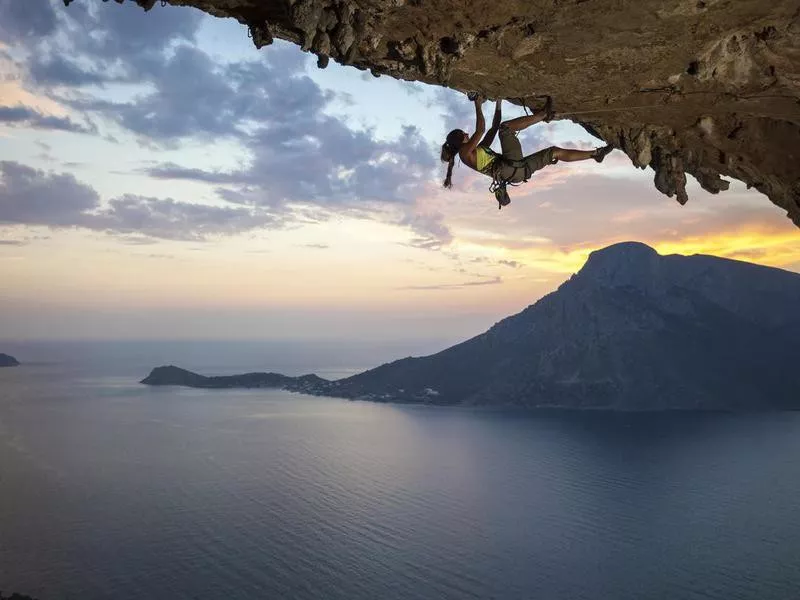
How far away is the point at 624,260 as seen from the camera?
15075cm

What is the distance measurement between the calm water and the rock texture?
107 feet

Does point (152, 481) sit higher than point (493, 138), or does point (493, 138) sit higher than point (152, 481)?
point (493, 138)

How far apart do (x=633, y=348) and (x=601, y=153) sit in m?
125

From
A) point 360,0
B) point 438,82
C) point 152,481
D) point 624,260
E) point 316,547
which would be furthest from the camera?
point 624,260

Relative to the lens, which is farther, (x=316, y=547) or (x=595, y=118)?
(x=316, y=547)

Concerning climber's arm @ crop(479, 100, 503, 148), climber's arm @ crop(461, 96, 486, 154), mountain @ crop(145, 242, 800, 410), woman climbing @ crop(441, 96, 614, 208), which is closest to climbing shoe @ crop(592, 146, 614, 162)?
woman climbing @ crop(441, 96, 614, 208)

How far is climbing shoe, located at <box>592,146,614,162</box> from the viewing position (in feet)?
23.3

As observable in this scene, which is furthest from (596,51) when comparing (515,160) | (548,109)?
(515,160)

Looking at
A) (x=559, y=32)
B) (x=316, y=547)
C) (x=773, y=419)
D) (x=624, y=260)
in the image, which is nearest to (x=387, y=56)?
(x=559, y=32)

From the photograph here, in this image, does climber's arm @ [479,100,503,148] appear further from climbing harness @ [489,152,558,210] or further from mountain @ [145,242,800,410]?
mountain @ [145,242,800,410]

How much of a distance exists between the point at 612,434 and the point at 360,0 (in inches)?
3527

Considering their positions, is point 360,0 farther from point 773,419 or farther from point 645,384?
point 645,384

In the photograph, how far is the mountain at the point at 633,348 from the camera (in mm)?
109375

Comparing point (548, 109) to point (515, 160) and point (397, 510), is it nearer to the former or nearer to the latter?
point (515, 160)
